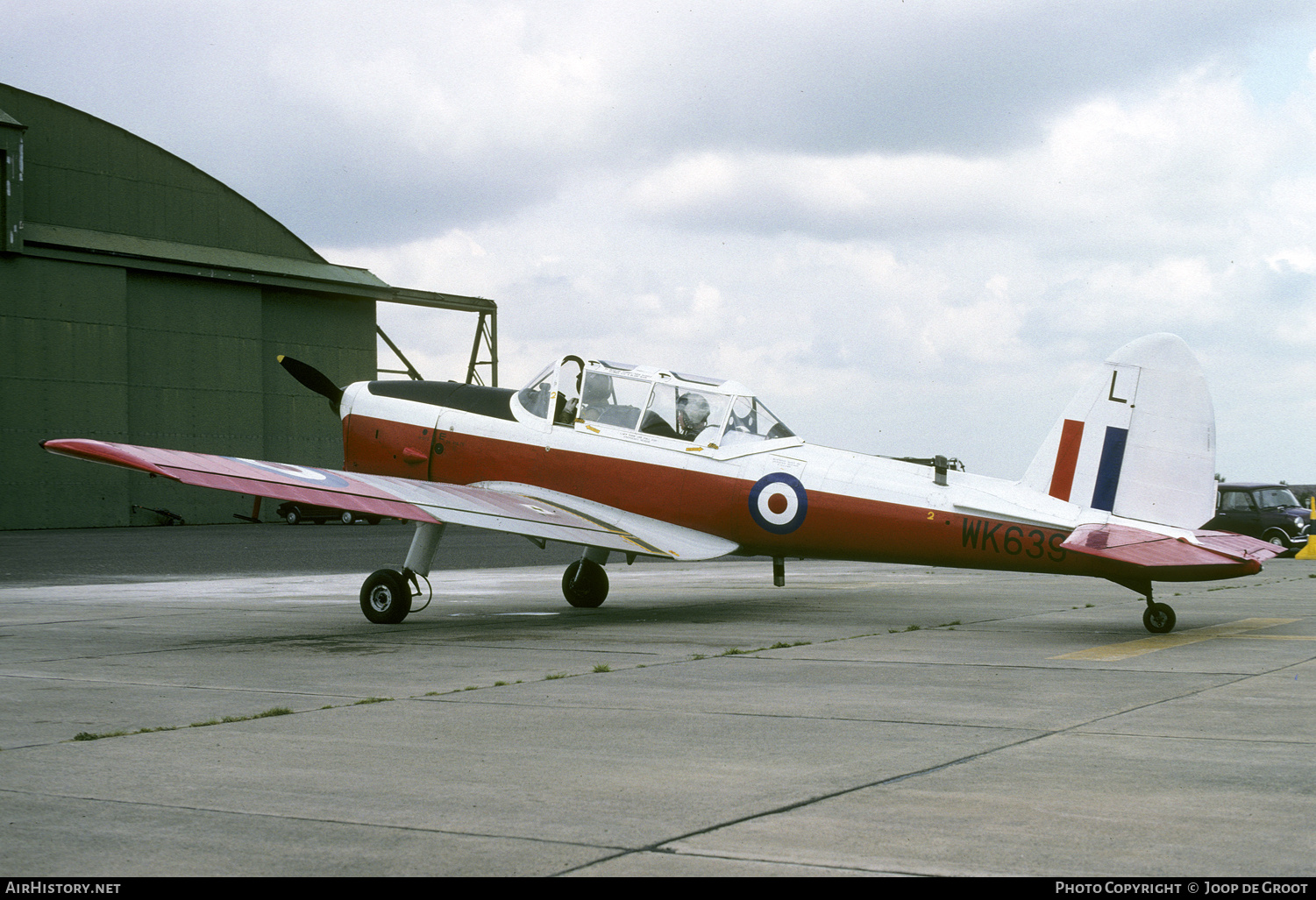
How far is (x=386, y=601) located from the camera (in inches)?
497

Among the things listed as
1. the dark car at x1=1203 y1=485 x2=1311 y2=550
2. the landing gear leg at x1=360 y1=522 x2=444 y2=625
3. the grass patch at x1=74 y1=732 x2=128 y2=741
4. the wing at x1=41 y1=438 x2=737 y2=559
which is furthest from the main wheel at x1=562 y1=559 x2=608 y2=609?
the dark car at x1=1203 y1=485 x2=1311 y2=550

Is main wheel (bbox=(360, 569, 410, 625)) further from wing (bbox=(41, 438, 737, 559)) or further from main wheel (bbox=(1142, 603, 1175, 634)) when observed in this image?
main wheel (bbox=(1142, 603, 1175, 634))

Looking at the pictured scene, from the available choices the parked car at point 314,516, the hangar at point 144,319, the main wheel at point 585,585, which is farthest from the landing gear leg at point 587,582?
the parked car at point 314,516

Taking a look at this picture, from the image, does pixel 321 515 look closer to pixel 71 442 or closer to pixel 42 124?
pixel 42 124

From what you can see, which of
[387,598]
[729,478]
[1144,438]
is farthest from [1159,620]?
[387,598]

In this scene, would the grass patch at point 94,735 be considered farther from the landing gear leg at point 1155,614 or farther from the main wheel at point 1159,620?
the main wheel at point 1159,620

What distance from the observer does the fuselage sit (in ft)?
38.6

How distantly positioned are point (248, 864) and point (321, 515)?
45166 mm

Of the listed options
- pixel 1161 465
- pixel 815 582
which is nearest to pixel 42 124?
pixel 815 582

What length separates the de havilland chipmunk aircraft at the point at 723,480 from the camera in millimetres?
10992

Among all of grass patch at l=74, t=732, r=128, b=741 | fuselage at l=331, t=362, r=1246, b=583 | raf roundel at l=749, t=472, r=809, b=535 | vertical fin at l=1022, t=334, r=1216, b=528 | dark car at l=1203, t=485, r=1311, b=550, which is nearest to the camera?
grass patch at l=74, t=732, r=128, b=741

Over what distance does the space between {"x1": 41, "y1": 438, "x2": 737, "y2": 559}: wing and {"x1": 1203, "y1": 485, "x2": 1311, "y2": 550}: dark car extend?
2108 cm

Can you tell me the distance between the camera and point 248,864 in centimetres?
404

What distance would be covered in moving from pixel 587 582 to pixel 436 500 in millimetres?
2781
